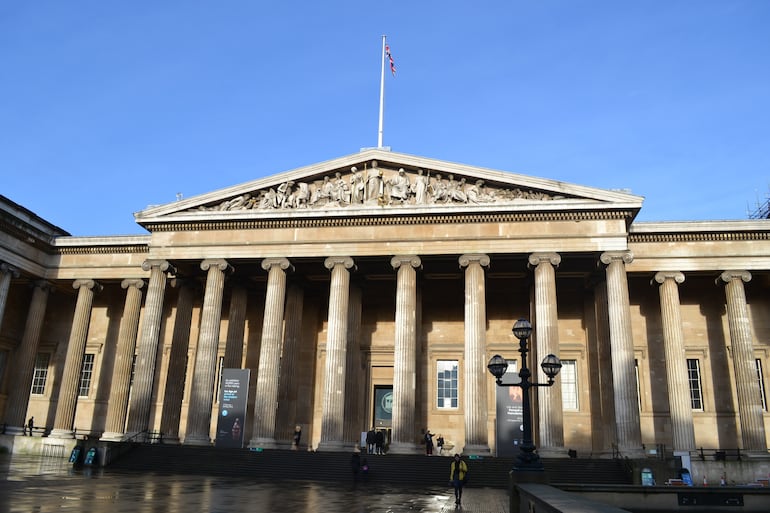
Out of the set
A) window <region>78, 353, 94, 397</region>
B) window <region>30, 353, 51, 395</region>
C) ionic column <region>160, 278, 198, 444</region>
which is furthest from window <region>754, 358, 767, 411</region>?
window <region>30, 353, 51, 395</region>

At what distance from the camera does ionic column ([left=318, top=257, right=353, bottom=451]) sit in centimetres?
2917

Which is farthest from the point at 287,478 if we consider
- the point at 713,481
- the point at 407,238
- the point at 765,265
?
the point at 765,265

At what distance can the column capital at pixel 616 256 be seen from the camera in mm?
29000

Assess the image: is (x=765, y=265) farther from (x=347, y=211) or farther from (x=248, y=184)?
(x=248, y=184)

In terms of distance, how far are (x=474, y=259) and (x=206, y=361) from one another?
13604 mm

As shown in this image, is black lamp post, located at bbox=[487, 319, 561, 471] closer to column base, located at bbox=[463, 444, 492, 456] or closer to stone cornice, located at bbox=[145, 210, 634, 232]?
column base, located at bbox=[463, 444, 492, 456]

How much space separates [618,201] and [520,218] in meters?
4.34

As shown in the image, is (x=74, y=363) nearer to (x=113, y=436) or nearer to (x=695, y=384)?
(x=113, y=436)

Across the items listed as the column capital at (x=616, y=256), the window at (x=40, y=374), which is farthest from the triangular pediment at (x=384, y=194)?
the window at (x=40, y=374)

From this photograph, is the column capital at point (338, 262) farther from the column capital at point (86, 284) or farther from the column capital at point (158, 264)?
the column capital at point (86, 284)

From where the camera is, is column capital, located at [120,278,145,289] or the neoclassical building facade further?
column capital, located at [120,278,145,289]

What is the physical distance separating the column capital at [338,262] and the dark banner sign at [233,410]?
247 inches

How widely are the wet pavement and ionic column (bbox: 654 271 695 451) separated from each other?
999 centimetres

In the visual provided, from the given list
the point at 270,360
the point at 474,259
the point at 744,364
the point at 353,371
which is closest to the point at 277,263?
the point at 270,360
